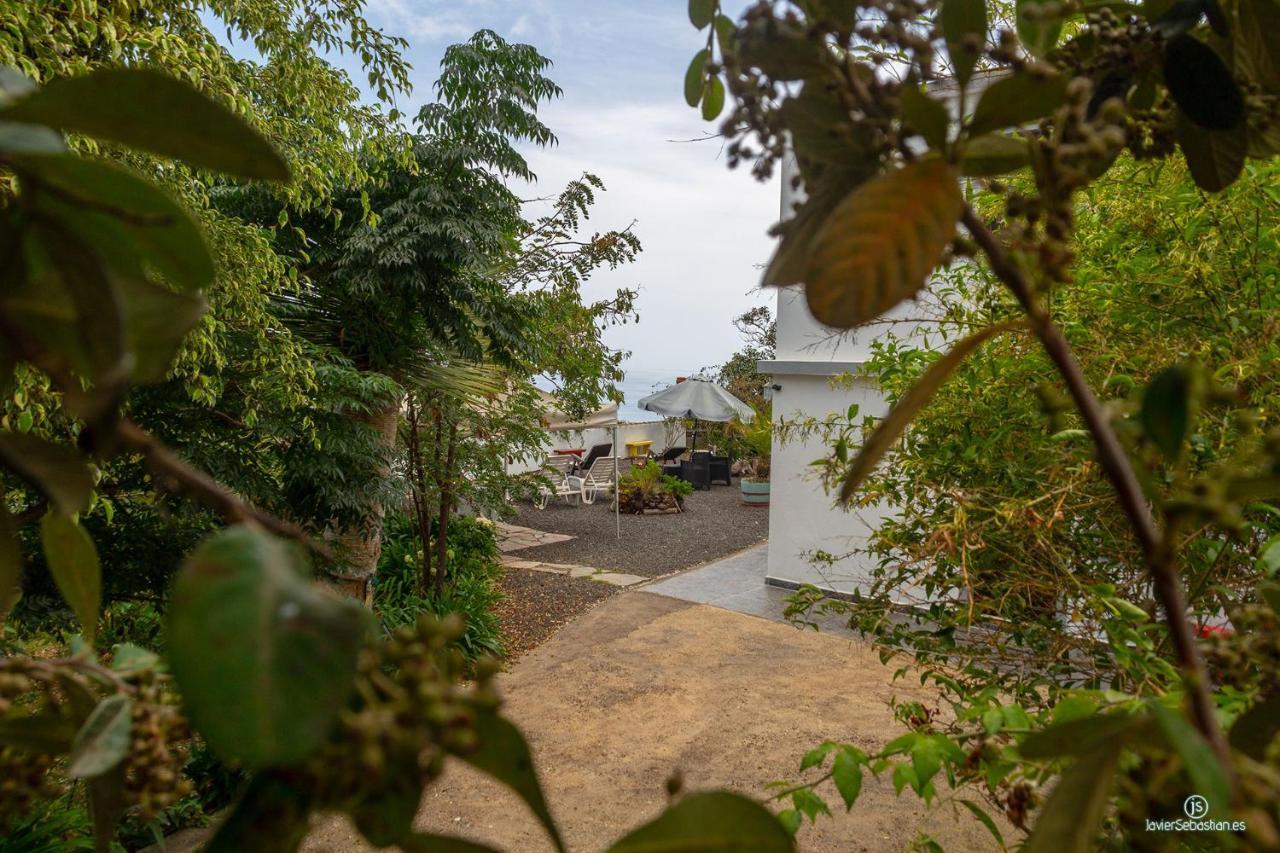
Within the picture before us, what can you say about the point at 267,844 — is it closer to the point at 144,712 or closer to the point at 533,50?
the point at 144,712

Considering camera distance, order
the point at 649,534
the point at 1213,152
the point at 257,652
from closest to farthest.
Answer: the point at 257,652 < the point at 1213,152 < the point at 649,534

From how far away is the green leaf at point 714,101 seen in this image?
648 millimetres

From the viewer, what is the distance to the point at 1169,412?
0.96 feet

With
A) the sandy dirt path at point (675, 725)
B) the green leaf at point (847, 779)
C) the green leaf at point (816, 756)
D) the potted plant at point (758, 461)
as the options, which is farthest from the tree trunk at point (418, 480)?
the green leaf at point (847, 779)

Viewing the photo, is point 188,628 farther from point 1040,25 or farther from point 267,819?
point 1040,25

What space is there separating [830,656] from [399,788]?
565cm

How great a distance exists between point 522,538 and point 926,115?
401 inches

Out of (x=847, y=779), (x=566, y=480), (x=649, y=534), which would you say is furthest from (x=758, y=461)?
(x=847, y=779)

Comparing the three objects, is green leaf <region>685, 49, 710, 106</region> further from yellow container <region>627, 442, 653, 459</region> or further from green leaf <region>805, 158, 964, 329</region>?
yellow container <region>627, 442, 653, 459</region>

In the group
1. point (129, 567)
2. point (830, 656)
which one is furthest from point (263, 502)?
point (830, 656)

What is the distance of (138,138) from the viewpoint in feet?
0.99

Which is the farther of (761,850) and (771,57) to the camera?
(771,57)

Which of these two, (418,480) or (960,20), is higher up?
(960,20)

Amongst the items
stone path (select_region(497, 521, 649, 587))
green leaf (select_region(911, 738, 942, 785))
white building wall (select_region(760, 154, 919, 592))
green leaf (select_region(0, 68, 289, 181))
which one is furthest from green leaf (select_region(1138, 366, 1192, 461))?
stone path (select_region(497, 521, 649, 587))
